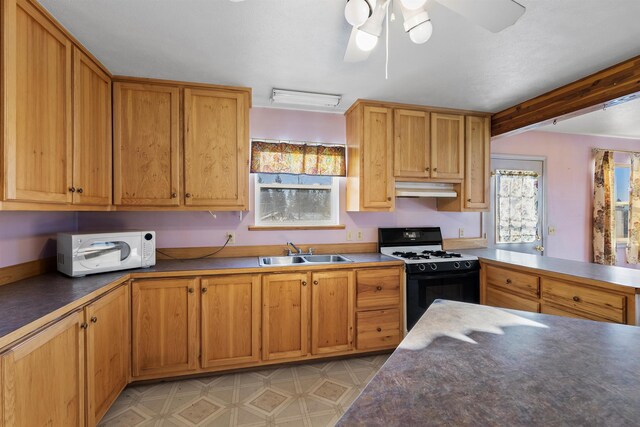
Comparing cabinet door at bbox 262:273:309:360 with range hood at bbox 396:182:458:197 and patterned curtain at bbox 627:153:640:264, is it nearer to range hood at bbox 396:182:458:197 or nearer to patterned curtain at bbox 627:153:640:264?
range hood at bbox 396:182:458:197

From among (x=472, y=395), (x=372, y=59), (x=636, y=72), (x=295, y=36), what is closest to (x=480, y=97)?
(x=636, y=72)

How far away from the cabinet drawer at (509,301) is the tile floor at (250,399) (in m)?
1.28

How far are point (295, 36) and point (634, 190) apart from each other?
5.15 meters

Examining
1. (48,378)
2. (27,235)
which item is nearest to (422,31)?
(48,378)

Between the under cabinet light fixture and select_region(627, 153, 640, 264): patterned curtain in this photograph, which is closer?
the under cabinet light fixture

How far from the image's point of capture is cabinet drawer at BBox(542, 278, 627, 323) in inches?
72.6

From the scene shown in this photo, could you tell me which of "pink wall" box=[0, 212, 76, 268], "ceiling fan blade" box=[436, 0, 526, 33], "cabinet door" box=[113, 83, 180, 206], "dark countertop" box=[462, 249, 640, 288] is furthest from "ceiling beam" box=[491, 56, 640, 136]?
"pink wall" box=[0, 212, 76, 268]

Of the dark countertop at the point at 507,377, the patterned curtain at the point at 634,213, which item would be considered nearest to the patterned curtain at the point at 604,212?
the patterned curtain at the point at 634,213

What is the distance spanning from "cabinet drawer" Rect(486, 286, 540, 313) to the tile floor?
128 centimetres

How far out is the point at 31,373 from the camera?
47.2 inches

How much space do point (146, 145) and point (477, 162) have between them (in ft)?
10.7

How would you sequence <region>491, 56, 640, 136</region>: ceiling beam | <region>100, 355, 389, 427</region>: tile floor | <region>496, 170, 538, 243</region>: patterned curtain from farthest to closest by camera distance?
<region>496, 170, 538, 243</region>: patterned curtain
<region>491, 56, 640, 136</region>: ceiling beam
<region>100, 355, 389, 427</region>: tile floor

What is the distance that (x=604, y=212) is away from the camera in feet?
12.6

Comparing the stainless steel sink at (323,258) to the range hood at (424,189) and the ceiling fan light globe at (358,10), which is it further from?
the ceiling fan light globe at (358,10)
